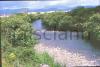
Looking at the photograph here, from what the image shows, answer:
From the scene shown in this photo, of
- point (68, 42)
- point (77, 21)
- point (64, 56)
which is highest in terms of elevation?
point (77, 21)

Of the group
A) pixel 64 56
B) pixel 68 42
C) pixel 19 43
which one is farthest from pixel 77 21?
pixel 19 43

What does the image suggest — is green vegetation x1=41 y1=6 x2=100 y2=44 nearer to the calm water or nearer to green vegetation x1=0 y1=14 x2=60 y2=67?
the calm water

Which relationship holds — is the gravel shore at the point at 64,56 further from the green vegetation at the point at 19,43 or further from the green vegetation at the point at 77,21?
the green vegetation at the point at 77,21

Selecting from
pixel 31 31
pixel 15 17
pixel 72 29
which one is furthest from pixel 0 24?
pixel 72 29

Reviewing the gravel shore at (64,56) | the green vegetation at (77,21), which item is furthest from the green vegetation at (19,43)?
the green vegetation at (77,21)

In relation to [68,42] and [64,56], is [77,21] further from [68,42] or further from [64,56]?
[64,56]

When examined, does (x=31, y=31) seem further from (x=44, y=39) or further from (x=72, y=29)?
(x=72, y=29)

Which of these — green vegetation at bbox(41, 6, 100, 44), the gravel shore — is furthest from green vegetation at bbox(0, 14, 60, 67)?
green vegetation at bbox(41, 6, 100, 44)
